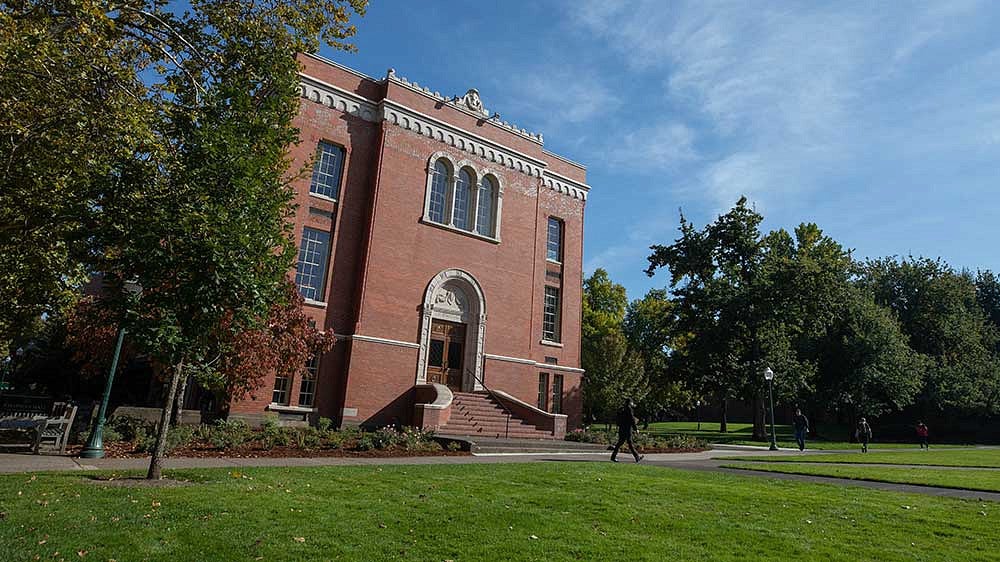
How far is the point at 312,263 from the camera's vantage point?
21203 millimetres

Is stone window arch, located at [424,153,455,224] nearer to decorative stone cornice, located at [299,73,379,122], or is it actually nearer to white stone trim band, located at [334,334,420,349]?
decorative stone cornice, located at [299,73,379,122]

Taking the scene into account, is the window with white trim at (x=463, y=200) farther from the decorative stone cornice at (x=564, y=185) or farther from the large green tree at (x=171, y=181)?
the large green tree at (x=171, y=181)

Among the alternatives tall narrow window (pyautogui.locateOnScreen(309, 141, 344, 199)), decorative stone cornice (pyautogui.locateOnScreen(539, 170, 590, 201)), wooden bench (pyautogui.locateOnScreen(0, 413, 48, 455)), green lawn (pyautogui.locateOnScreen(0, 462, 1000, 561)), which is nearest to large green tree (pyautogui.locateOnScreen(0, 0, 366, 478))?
green lawn (pyautogui.locateOnScreen(0, 462, 1000, 561))

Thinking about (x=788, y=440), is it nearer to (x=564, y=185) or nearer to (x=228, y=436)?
(x=564, y=185)

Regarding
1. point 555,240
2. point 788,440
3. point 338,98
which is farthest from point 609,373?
point 338,98

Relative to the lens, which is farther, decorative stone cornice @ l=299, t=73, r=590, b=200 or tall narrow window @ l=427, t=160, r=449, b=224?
tall narrow window @ l=427, t=160, r=449, b=224

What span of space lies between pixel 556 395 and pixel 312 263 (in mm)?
12435

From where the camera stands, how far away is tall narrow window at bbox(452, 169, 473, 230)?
25000 millimetres

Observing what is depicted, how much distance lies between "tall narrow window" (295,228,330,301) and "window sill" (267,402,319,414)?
380 centimetres

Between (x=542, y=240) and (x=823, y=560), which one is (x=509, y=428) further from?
(x=823, y=560)

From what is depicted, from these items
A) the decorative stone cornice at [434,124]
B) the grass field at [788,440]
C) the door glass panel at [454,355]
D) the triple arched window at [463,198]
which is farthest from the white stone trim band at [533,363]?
the decorative stone cornice at [434,124]

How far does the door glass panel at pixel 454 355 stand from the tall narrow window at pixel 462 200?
5074mm

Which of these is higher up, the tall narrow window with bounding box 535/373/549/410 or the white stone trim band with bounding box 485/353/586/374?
the white stone trim band with bounding box 485/353/586/374

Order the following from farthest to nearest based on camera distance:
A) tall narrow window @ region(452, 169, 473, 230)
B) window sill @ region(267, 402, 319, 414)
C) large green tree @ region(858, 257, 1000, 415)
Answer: large green tree @ region(858, 257, 1000, 415) < tall narrow window @ region(452, 169, 473, 230) < window sill @ region(267, 402, 319, 414)
